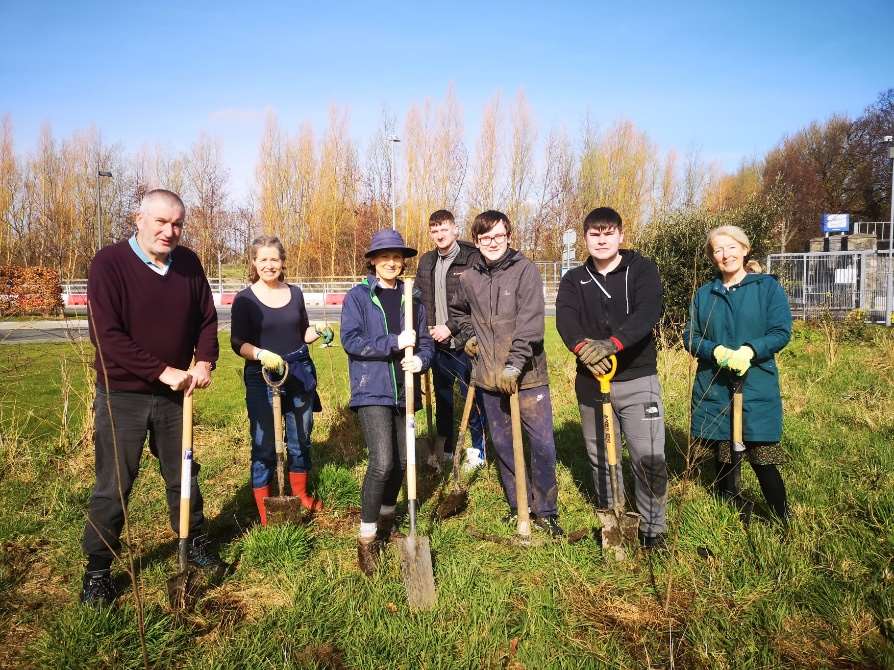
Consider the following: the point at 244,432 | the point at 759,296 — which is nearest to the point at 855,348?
the point at 759,296

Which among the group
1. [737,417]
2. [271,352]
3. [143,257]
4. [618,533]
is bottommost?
[618,533]

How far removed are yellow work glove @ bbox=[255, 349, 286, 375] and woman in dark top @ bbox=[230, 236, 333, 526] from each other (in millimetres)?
72

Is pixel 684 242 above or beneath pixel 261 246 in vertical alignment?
above

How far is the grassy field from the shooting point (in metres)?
2.55

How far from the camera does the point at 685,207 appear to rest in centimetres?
1120

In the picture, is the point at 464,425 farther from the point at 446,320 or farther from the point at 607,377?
the point at 446,320

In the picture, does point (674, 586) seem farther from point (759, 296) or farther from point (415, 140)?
point (415, 140)

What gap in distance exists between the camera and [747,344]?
3418 millimetres

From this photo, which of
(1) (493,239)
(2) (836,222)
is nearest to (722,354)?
(1) (493,239)

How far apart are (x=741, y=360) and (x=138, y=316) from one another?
345 centimetres

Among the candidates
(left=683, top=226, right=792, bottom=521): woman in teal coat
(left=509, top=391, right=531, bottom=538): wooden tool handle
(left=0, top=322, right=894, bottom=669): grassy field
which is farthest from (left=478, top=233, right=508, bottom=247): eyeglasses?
(left=0, top=322, right=894, bottom=669): grassy field

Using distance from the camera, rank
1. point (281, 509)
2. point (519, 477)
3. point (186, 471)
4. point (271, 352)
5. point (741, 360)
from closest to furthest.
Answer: point (186, 471) → point (741, 360) → point (519, 477) → point (281, 509) → point (271, 352)

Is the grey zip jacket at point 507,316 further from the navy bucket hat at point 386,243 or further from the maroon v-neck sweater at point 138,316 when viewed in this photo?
the maroon v-neck sweater at point 138,316

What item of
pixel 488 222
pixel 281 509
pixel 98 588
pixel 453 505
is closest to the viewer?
pixel 98 588
